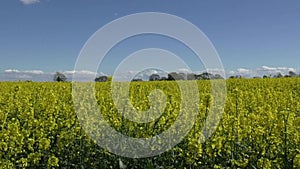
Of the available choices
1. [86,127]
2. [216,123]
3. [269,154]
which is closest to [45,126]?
[86,127]

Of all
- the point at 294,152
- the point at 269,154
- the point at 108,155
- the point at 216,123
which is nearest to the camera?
the point at 294,152

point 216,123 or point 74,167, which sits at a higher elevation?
point 216,123

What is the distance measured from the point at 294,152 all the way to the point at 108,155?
8.99ft

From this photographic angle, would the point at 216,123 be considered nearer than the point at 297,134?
No

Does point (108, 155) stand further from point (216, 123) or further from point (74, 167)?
point (216, 123)

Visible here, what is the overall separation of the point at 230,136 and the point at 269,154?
0.59m

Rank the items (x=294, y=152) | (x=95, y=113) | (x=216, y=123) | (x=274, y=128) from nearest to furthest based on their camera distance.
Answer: (x=294, y=152)
(x=274, y=128)
(x=216, y=123)
(x=95, y=113)

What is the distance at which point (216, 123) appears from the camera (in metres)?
6.54

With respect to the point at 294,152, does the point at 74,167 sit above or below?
below

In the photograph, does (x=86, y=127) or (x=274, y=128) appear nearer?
(x=274, y=128)

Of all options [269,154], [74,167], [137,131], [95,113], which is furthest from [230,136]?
[95,113]

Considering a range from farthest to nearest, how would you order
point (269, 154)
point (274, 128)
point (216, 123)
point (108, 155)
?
point (216, 123) < point (108, 155) < point (274, 128) < point (269, 154)

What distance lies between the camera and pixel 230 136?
5645 mm

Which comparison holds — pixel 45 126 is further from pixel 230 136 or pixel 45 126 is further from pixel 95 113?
pixel 230 136
